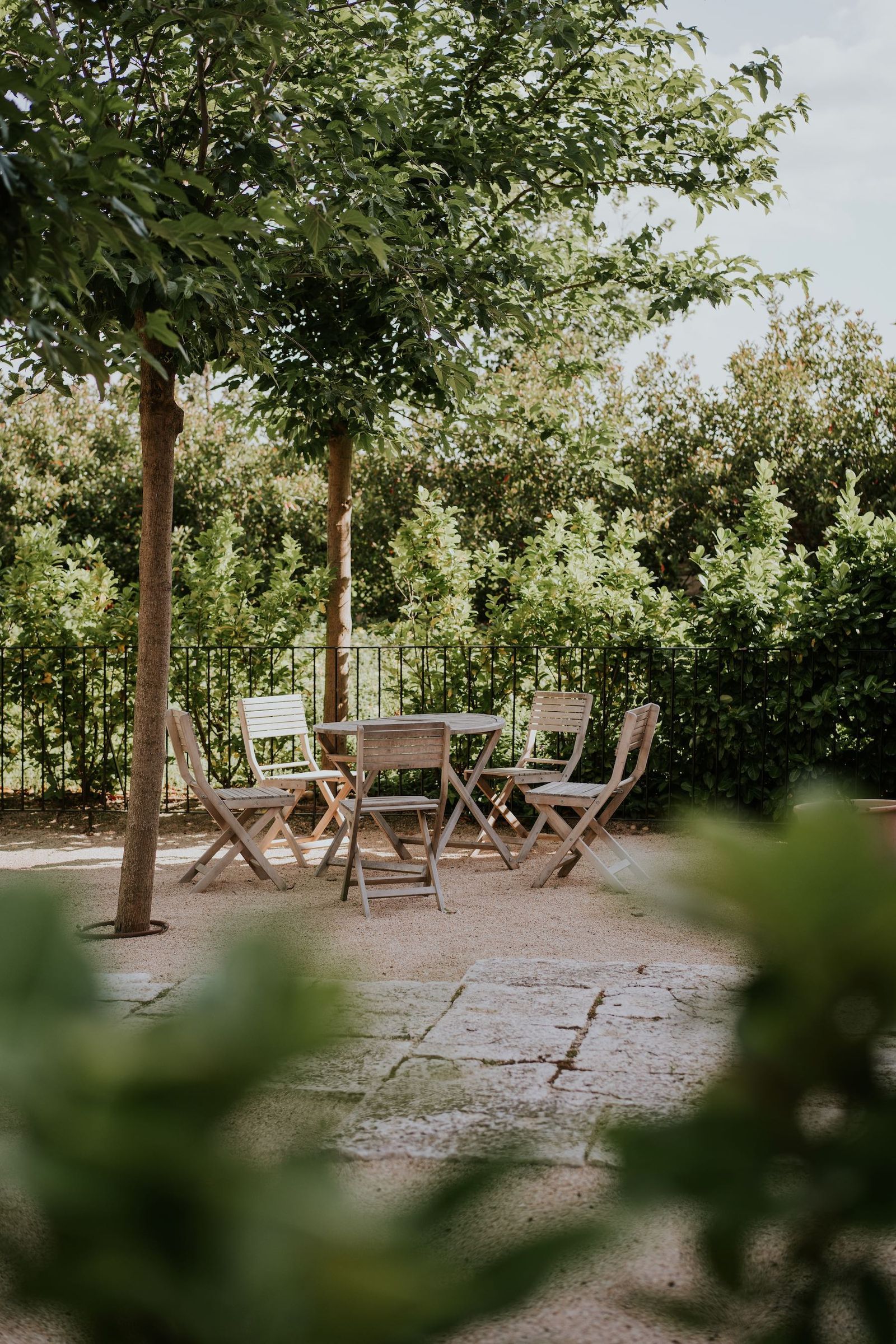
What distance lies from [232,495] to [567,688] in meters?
9.79

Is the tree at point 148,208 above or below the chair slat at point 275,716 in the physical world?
above

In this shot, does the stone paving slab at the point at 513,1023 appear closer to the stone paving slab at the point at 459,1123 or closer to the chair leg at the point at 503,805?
the stone paving slab at the point at 459,1123

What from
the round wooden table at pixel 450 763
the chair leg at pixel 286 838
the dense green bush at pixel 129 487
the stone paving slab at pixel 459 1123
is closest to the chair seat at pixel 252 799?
the chair leg at pixel 286 838

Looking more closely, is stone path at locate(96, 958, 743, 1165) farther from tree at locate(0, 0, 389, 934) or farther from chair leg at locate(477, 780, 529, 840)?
chair leg at locate(477, 780, 529, 840)

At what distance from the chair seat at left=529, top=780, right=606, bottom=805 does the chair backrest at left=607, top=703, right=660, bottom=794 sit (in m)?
0.14

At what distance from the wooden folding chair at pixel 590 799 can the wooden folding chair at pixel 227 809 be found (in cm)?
169

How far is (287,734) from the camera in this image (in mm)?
9547

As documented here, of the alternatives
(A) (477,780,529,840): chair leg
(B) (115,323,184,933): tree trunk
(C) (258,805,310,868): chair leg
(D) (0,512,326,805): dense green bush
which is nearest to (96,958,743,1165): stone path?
(B) (115,323,184,933): tree trunk

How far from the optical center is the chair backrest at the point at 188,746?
7.29 metres

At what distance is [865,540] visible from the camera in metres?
9.30

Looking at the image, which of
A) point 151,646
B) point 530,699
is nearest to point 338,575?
point 530,699

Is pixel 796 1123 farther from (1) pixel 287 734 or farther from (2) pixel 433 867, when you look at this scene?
(1) pixel 287 734

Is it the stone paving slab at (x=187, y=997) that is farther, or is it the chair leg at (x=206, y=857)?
the chair leg at (x=206, y=857)

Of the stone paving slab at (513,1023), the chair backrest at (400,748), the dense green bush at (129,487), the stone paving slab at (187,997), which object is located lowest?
the stone paving slab at (513,1023)
